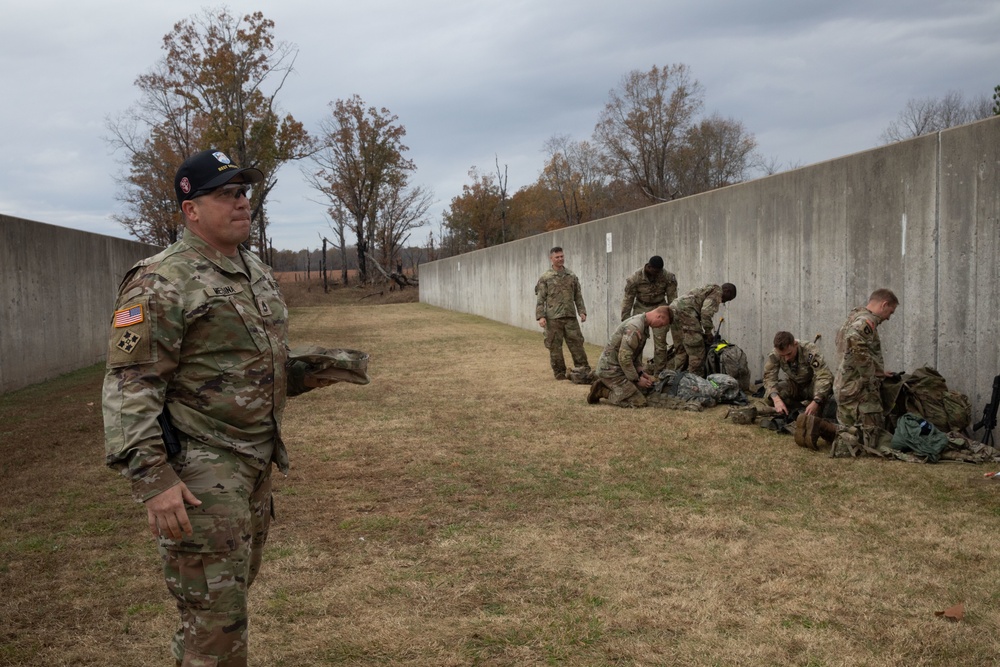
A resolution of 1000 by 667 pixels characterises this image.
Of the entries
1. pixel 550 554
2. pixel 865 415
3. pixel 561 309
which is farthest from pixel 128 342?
pixel 561 309

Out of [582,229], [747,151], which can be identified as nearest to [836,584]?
[582,229]

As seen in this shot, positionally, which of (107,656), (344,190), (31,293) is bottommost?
(107,656)

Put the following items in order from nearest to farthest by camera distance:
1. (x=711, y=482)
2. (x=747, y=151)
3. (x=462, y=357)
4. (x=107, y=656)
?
(x=107, y=656), (x=711, y=482), (x=462, y=357), (x=747, y=151)

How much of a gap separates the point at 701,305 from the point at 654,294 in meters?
1.06

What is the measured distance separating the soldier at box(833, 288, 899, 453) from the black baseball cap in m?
5.46

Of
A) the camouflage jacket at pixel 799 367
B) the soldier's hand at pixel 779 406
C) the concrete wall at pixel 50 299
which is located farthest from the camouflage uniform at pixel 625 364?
the concrete wall at pixel 50 299

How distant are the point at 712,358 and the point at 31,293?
10.1 meters

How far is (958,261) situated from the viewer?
678cm

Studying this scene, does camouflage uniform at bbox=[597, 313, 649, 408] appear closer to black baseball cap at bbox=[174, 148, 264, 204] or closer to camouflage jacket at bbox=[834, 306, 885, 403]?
camouflage jacket at bbox=[834, 306, 885, 403]

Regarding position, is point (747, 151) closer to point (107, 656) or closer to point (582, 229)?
point (582, 229)

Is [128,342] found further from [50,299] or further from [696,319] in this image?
[50,299]

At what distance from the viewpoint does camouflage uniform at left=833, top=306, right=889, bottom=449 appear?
6457mm

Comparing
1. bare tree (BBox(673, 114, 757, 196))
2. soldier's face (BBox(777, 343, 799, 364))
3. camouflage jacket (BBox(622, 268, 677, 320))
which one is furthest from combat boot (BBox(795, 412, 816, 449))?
bare tree (BBox(673, 114, 757, 196))

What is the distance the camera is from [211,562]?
90.8 inches
